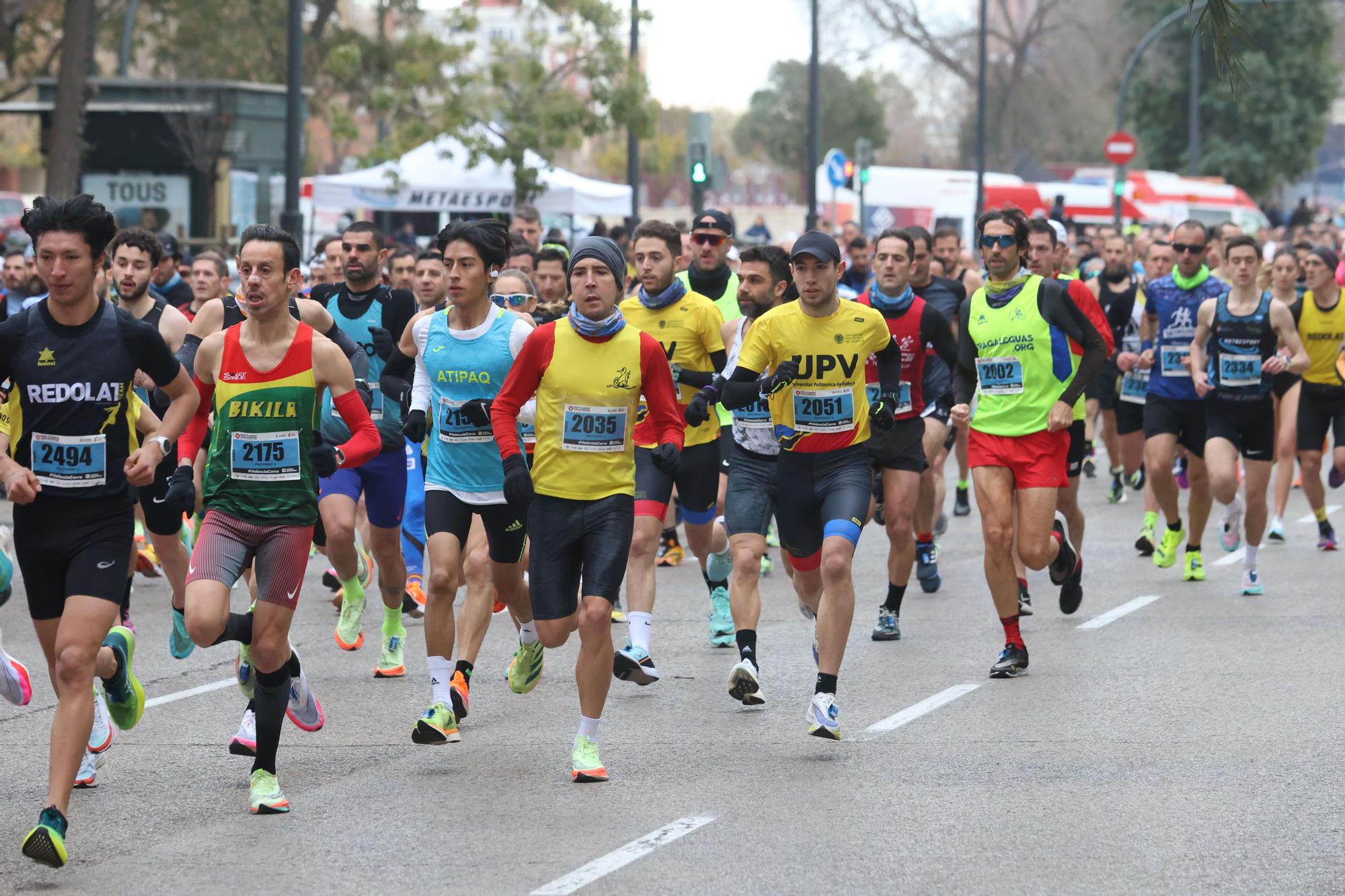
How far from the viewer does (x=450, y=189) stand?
94.1ft

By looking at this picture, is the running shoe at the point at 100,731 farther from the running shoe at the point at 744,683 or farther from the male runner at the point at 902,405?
the male runner at the point at 902,405

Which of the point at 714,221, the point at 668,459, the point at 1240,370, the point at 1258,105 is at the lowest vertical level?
the point at 668,459

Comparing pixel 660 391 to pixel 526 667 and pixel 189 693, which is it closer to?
pixel 526 667

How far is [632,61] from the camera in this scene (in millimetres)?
28781

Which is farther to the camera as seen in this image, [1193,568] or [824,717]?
[1193,568]

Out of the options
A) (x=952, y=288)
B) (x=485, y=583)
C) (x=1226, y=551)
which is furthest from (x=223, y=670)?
(x=1226, y=551)

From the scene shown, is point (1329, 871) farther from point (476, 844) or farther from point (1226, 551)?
point (1226, 551)

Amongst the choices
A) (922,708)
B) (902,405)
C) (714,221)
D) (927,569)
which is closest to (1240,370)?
(927,569)

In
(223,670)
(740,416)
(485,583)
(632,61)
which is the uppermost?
(632,61)

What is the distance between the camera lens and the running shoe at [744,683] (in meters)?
8.45

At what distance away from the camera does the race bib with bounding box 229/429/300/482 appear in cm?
690

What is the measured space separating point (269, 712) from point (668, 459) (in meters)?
1.68

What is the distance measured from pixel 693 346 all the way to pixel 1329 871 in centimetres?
458

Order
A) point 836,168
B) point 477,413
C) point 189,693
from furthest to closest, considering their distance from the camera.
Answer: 1. point 836,168
2. point 189,693
3. point 477,413
